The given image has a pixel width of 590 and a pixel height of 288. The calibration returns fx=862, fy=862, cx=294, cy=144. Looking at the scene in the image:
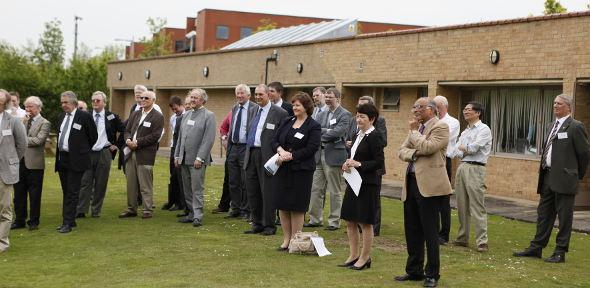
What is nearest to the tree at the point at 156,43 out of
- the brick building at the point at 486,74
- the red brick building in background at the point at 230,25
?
the red brick building in background at the point at 230,25

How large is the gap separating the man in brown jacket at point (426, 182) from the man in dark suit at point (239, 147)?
423 centimetres

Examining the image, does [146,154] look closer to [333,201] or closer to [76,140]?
[76,140]

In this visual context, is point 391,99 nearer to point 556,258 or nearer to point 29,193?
point 29,193

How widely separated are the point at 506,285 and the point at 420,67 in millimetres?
12094

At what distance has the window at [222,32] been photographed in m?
75.5

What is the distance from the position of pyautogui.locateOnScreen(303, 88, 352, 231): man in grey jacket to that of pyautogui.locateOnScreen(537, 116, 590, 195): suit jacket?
3060mm

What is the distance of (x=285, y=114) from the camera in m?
11.5

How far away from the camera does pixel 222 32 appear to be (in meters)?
76.1

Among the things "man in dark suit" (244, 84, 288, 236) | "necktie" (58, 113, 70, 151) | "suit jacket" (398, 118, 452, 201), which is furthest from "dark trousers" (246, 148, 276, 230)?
"suit jacket" (398, 118, 452, 201)

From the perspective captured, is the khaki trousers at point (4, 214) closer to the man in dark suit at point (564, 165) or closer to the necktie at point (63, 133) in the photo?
the necktie at point (63, 133)

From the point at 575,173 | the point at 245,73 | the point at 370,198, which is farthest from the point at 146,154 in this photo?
the point at 245,73

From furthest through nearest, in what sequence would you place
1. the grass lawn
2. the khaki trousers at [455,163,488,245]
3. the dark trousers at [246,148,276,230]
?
the dark trousers at [246,148,276,230]
the khaki trousers at [455,163,488,245]
the grass lawn

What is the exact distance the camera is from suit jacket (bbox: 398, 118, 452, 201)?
326 inches

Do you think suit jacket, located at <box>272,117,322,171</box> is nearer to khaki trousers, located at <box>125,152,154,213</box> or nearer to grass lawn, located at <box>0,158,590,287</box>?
grass lawn, located at <box>0,158,590,287</box>
